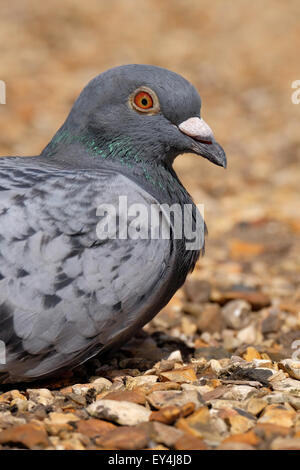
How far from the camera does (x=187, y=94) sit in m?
4.96

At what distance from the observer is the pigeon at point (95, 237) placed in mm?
4344

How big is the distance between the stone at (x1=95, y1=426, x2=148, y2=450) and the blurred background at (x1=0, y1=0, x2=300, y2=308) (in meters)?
3.20

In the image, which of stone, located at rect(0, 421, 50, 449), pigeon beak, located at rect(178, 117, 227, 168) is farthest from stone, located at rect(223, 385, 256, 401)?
pigeon beak, located at rect(178, 117, 227, 168)

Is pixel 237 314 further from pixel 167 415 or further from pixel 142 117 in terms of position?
pixel 167 415

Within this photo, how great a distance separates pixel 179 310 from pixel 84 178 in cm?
259

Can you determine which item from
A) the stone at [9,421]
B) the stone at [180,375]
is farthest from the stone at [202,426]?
the stone at [9,421]

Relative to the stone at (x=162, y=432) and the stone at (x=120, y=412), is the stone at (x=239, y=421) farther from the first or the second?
the stone at (x=120, y=412)

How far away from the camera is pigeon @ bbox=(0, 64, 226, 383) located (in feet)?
14.3

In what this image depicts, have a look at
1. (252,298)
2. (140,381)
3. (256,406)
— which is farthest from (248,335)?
(256,406)

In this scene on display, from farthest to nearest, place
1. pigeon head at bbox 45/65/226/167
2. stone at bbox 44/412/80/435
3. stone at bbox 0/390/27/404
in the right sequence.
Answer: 1. pigeon head at bbox 45/65/226/167
2. stone at bbox 0/390/27/404
3. stone at bbox 44/412/80/435

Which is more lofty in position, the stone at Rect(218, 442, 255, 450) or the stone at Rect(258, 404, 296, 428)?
the stone at Rect(258, 404, 296, 428)

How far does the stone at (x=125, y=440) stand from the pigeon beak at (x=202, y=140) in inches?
77.4

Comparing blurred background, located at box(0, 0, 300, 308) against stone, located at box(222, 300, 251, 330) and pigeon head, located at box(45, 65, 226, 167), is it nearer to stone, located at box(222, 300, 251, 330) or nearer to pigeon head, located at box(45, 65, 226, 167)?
stone, located at box(222, 300, 251, 330)
